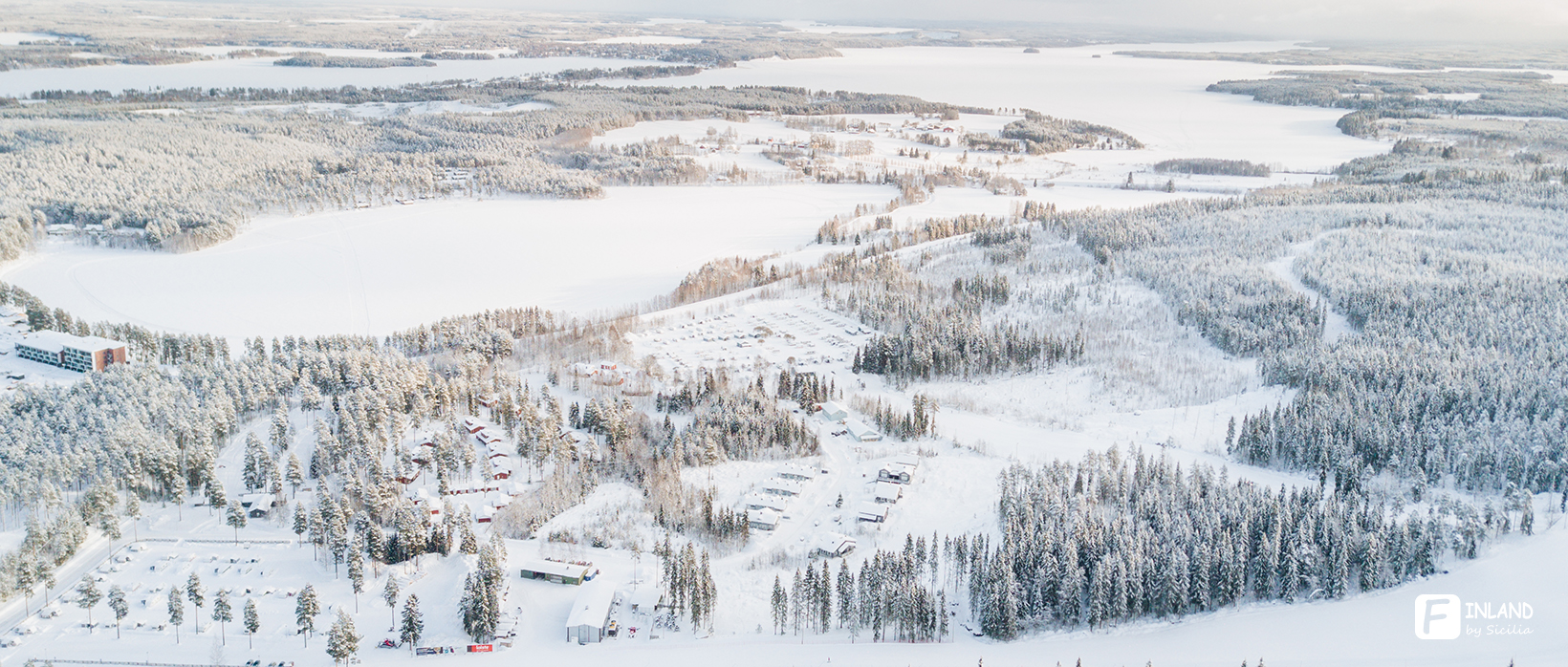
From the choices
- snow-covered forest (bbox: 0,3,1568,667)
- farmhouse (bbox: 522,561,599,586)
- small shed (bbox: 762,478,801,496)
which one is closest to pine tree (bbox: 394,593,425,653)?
snow-covered forest (bbox: 0,3,1568,667)

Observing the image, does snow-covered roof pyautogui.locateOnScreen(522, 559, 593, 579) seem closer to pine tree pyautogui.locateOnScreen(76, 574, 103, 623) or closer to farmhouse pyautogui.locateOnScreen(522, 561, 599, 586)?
farmhouse pyautogui.locateOnScreen(522, 561, 599, 586)

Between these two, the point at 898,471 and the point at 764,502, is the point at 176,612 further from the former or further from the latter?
the point at 898,471

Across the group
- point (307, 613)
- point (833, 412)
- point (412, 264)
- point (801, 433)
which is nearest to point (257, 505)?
point (307, 613)

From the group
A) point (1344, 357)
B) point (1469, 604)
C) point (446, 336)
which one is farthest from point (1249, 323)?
point (446, 336)

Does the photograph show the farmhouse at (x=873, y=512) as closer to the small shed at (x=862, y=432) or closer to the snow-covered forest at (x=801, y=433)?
the snow-covered forest at (x=801, y=433)

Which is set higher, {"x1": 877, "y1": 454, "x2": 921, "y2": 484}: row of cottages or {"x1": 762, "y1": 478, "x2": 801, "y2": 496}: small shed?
{"x1": 877, "y1": 454, "x2": 921, "y2": 484}: row of cottages
